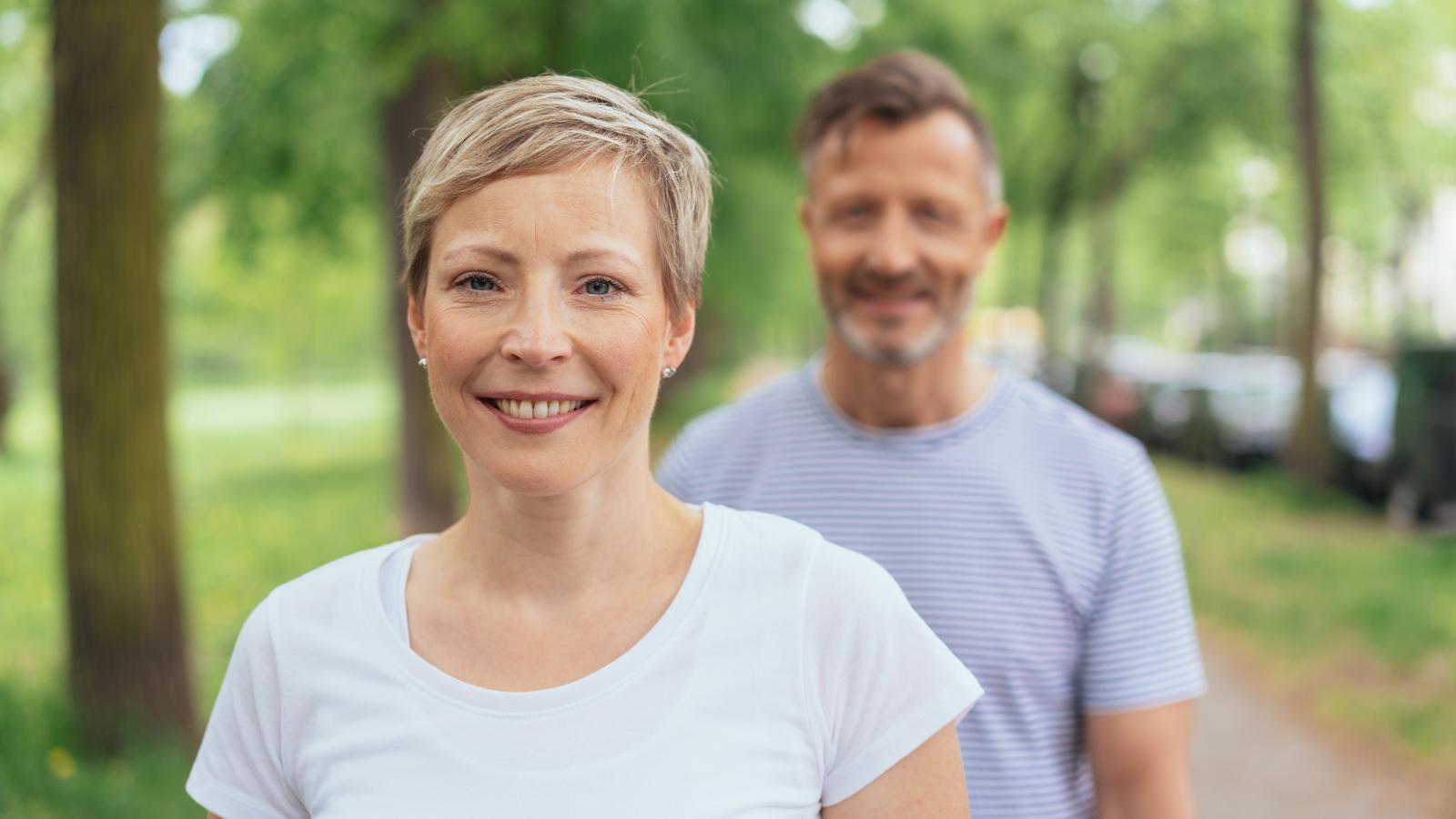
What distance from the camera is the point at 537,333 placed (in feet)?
5.32

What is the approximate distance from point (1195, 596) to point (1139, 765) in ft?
28.3

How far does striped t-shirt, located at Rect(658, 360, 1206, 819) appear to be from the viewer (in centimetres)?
239

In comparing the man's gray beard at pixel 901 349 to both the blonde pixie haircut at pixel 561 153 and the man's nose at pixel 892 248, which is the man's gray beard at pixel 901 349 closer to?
the man's nose at pixel 892 248

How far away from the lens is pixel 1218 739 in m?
7.52

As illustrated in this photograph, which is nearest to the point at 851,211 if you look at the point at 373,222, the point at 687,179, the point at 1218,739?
the point at 687,179

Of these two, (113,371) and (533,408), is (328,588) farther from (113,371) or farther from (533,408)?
(113,371)

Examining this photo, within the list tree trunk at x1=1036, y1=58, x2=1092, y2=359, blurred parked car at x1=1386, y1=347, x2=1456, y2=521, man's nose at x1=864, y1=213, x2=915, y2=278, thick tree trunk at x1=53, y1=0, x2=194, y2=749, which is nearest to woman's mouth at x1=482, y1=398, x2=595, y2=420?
man's nose at x1=864, y1=213, x2=915, y2=278

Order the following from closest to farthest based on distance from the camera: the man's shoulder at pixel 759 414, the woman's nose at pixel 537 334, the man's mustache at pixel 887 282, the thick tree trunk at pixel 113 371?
the woman's nose at pixel 537 334
the man's mustache at pixel 887 282
the man's shoulder at pixel 759 414
the thick tree trunk at pixel 113 371

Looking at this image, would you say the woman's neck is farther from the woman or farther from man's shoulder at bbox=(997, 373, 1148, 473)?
man's shoulder at bbox=(997, 373, 1148, 473)

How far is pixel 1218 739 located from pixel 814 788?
6457mm

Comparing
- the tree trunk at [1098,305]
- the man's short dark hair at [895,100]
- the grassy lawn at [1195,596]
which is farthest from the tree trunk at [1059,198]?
the man's short dark hair at [895,100]

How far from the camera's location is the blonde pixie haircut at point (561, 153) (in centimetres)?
162

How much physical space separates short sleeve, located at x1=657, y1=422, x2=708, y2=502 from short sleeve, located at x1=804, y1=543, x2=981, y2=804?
0.98 m

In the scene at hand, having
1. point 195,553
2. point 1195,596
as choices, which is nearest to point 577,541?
point 1195,596
